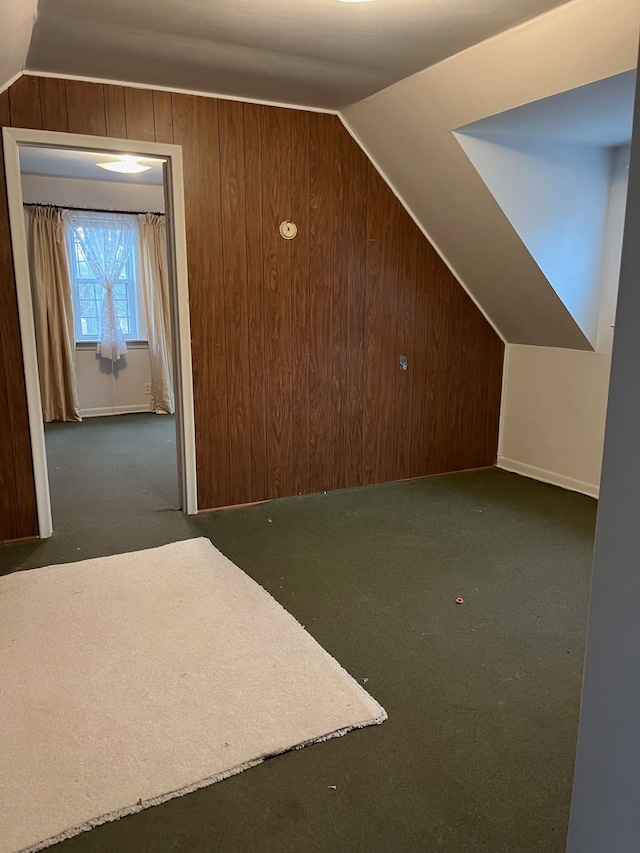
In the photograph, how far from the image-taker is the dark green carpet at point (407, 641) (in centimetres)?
160


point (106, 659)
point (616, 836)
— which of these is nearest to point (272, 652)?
point (106, 659)

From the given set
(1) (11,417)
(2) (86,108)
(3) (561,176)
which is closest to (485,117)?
(3) (561,176)

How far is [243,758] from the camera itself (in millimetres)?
1803

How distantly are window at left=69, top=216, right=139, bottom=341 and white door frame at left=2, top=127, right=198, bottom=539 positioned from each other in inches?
136

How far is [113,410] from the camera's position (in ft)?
22.2

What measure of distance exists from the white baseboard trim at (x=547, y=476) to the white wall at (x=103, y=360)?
13.1 ft

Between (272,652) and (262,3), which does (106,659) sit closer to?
(272,652)

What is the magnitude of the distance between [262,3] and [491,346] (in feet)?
9.65

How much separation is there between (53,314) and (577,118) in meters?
5.10

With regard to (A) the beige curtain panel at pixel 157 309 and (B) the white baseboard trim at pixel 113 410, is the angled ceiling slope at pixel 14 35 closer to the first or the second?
(A) the beige curtain panel at pixel 157 309

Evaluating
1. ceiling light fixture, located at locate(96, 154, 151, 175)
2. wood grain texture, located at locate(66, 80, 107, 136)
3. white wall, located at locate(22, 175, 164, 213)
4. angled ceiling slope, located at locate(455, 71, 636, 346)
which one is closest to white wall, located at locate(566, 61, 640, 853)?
angled ceiling slope, located at locate(455, 71, 636, 346)

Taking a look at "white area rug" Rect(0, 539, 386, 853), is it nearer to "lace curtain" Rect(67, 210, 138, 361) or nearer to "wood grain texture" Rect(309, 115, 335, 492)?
"wood grain texture" Rect(309, 115, 335, 492)

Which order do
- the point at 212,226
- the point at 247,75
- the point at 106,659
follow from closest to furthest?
the point at 106,659
the point at 247,75
the point at 212,226

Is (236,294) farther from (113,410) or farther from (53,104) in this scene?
(113,410)
